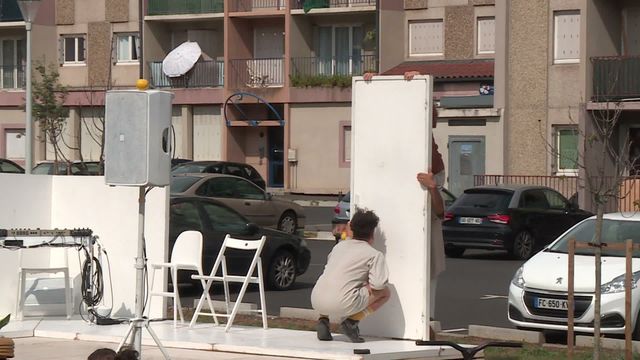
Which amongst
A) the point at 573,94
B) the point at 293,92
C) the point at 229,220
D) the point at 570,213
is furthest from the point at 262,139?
the point at 229,220

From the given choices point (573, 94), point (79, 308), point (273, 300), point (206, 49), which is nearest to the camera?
point (79, 308)

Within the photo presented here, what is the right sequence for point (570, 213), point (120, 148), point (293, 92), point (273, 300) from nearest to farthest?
point (120, 148), point (273, 300), point (570, 213), point (293, 92)

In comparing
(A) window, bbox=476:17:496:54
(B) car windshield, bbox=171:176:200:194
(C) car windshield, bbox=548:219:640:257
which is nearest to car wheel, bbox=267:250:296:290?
(C) car windshield, bbox=548:219:640:257

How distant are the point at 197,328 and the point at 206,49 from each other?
4036 centimetres

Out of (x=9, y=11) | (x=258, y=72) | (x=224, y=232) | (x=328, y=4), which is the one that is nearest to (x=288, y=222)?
(x=224, y=232)

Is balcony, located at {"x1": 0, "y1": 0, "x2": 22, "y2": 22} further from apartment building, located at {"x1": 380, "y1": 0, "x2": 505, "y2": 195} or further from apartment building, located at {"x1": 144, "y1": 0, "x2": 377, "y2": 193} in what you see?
apartment building, located at {"x1": 380, "y1": 0, "x2": 505, "y2": 195}

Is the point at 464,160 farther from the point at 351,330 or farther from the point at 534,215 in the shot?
the point at 351,330

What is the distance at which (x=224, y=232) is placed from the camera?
66.2 ft

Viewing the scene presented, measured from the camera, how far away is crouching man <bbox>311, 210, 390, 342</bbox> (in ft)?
41.4

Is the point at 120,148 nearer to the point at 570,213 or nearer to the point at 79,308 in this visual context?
the point at 79,308

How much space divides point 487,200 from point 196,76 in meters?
27.0

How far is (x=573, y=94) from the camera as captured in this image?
4075 centimetres

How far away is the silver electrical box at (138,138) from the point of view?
39.0ft

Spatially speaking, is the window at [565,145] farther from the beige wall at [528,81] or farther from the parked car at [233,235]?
the parked car at [233,235]
